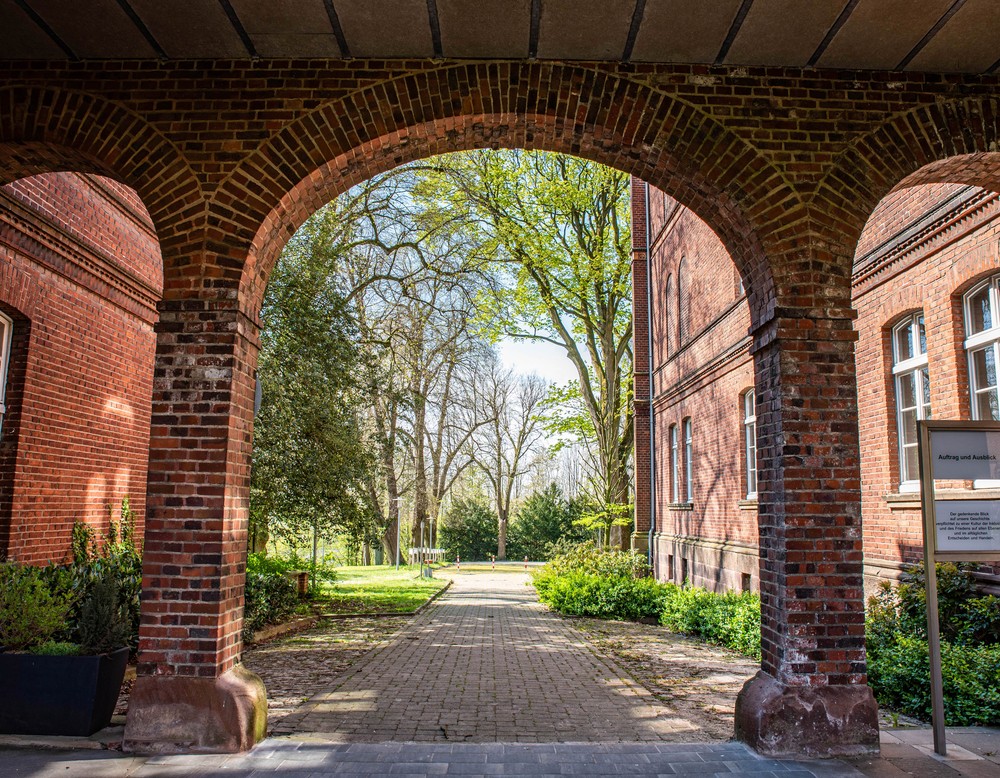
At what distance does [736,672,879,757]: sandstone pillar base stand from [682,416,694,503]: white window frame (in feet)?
36.9

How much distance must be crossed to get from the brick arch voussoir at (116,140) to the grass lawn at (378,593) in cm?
1106

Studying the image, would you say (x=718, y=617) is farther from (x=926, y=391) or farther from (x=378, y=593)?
(x=378, y=593)

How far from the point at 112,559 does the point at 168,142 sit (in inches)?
225

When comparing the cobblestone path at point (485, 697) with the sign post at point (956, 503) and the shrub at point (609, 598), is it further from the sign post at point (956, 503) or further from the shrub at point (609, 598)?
the shrub at point (609, 598)

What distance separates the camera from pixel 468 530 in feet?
142

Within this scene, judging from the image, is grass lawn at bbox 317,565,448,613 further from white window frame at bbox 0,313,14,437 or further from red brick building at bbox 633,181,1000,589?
white window frame at bbox 0,313,14,437

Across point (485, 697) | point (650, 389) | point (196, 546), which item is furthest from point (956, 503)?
point (650, 389)

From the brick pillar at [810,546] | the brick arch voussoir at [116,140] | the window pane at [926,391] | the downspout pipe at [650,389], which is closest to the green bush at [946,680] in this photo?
the brick pillar at [810,546]

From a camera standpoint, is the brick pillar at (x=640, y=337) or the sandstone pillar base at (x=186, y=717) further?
the brick pillar at (x=640, y=337)

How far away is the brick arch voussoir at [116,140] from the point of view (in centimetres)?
567

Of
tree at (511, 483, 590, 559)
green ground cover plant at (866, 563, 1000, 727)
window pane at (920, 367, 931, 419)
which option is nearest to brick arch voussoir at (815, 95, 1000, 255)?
window pane at (920, 367, 931, 419)

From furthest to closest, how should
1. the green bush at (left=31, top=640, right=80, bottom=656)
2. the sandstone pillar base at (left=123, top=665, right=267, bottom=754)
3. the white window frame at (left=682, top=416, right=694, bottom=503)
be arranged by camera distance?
the white window frame at (left=682, top=416, right=694, bottom=503)
the green bush at (left=31, top=640, right=80, bottom=656)
the sandstone pillar base at (left=123, top=665, right=267, bottom=754)

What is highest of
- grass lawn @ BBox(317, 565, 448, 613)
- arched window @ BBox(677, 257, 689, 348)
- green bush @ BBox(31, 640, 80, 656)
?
arched window @ BBox(677, 257, 689, 348)

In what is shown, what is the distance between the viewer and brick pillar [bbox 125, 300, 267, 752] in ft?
16.5
